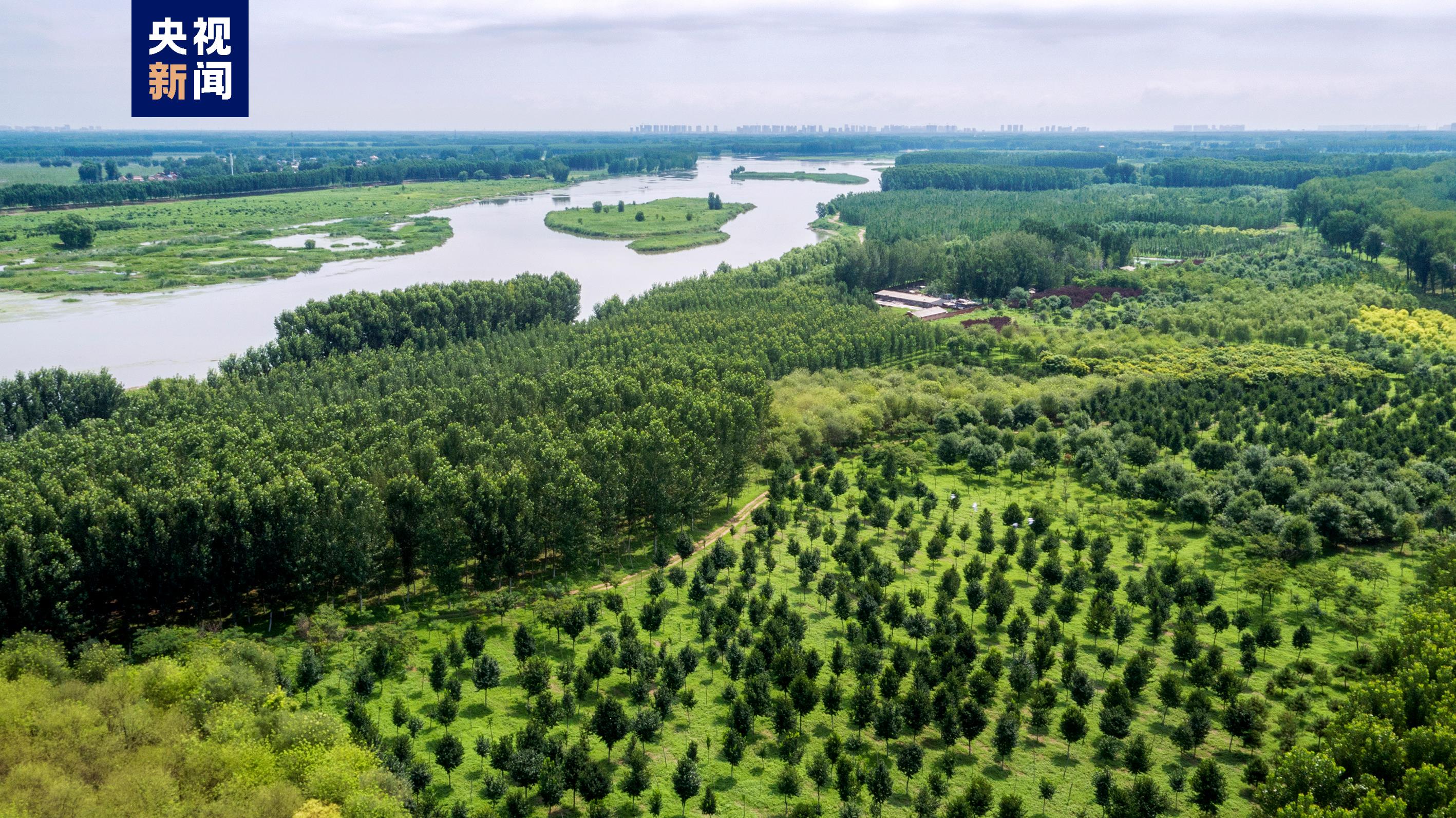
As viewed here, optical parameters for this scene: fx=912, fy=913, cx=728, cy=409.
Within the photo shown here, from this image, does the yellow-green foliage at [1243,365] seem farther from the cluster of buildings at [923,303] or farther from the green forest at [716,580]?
the cluster of buildings at [923,303]

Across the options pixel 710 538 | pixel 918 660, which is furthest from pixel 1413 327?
pixel 918 660

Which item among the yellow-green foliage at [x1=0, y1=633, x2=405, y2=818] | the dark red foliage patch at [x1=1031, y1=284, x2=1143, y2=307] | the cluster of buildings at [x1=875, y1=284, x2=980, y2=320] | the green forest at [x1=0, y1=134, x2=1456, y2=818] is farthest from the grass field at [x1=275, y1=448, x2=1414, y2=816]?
the dark red foliage patch at [x1=1031, y1=284, x2=1143, y2=307]

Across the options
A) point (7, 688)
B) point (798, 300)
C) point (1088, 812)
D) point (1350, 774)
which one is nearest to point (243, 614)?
point (7, 688)

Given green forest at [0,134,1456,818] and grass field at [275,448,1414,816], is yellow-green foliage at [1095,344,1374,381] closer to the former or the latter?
green forest at [0,134,1456,818]

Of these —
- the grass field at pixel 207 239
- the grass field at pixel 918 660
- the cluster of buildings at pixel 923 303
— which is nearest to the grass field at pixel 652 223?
the grass field at pixel 207 239

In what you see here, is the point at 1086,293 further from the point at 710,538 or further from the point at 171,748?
the point at 171,748

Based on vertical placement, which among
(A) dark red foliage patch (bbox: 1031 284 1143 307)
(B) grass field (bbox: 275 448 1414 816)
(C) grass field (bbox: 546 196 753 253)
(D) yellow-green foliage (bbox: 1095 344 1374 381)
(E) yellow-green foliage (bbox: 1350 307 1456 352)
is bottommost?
(B) grass field (bbox: 275 448 1414 816)

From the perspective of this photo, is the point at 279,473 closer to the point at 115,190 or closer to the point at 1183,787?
the point at 1183,787
